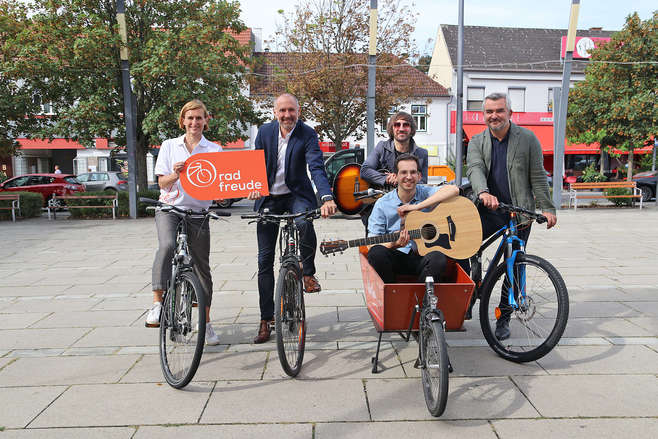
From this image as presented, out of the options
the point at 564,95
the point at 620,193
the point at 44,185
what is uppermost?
the point at 564,95

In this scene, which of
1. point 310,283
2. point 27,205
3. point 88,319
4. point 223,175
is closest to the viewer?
point 223,175

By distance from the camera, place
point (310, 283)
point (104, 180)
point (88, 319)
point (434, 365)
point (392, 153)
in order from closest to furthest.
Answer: point (434, 365)
point (310, 283)
point (392, 153)
point (88, 319)
point (104, 180)

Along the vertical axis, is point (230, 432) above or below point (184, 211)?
below

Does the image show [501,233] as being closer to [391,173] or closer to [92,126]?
[391,173]

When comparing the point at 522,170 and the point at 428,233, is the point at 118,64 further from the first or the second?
the point at 428,233

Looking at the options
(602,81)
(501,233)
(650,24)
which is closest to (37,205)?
(501,233)

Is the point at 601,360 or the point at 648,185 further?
the point at 648,185

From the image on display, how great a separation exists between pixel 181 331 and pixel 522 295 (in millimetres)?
2501

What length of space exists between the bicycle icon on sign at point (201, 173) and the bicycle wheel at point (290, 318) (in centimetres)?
84

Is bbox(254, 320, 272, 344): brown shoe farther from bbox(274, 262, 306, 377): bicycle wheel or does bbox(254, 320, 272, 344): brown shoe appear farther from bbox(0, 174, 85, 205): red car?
bbox(0, 174, 85, 205): red car

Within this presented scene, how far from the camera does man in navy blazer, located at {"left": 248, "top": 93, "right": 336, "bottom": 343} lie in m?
4.24

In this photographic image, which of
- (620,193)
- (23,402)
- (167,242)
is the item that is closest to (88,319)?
(167,242)

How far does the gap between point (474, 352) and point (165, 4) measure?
16668 mm

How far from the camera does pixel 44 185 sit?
22.1m
